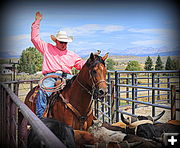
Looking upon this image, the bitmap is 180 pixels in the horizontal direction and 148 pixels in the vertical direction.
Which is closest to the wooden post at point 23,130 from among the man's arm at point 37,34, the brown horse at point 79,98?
the brown horse at point 79,98

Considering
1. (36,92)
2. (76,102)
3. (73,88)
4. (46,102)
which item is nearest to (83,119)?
(76,102)

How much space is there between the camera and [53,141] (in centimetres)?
56

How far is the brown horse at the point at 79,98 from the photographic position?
2.13 metres

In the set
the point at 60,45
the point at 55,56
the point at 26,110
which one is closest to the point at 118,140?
the point at 26,110

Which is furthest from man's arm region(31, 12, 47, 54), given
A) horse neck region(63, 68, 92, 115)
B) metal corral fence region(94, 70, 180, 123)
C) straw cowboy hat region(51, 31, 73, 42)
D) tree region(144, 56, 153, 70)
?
tree region(144, 56, 153, 70)

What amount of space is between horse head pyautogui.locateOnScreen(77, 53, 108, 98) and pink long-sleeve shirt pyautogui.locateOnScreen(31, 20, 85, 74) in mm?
637

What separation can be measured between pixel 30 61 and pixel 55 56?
3.96 ft

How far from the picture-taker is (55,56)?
271 cm

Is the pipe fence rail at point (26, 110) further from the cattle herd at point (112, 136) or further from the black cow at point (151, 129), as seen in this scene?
the black cow at point (151, 129)

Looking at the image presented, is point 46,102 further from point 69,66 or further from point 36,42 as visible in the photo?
point 36,42

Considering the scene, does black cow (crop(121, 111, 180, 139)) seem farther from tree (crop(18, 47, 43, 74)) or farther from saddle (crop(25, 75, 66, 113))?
tree (crop(18, 47, 43, 74))

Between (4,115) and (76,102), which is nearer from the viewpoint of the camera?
(4,115)

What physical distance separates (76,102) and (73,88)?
0.17 m

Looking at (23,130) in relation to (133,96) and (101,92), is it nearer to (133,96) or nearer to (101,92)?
(101,92)
